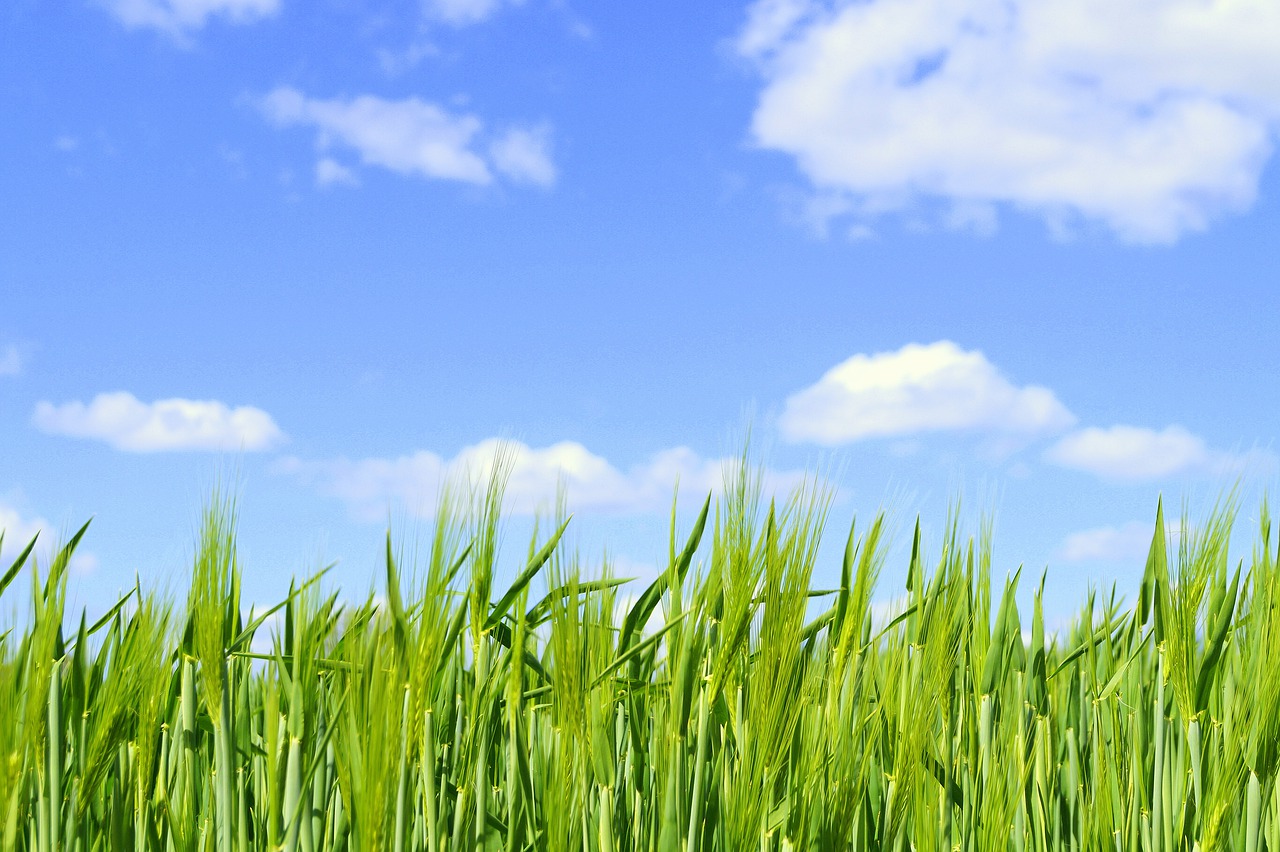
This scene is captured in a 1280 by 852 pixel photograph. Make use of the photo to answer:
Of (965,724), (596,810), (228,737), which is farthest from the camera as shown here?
(965,724)

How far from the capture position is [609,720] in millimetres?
1540

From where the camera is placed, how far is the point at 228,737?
46.6 inches

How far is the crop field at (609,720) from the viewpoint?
3.85 ft

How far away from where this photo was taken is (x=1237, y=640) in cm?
204

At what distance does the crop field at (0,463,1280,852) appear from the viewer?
117cm

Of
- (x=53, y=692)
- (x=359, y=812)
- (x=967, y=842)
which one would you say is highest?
(x=53, y=692)

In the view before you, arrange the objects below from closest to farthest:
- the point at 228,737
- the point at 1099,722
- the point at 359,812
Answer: the point at 359,812 < the point at 228,737 < the point at 1099,722

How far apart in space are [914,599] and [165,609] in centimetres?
117

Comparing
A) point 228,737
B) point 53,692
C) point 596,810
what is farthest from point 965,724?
point 53,692

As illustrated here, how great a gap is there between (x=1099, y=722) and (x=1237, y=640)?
1.08ft

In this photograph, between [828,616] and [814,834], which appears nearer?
[814,834]

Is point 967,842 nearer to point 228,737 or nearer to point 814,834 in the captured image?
point 814,834

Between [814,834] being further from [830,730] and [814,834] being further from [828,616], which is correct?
[828,616]

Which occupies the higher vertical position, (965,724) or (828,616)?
(828,616)
